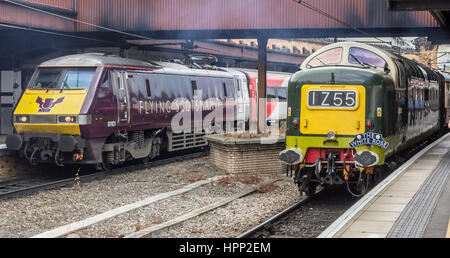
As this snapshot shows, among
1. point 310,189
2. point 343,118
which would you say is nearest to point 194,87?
point 310,189

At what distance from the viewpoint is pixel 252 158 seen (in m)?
17.7

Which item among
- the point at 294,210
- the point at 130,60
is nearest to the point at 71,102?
the point at 130,60

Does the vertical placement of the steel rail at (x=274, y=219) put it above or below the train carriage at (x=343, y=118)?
below

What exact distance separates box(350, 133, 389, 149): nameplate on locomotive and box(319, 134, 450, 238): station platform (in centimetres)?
88

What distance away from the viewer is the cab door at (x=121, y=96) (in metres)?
17.2

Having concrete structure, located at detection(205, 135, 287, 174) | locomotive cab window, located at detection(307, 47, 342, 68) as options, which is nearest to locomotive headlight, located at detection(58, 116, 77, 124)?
concrete structure, located at detection(205, 135, 287, 174)

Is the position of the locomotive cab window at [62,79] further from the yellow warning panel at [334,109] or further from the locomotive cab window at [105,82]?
the yellow warning panel at [334,109]

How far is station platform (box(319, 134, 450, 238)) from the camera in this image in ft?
28.5

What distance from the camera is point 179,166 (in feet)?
63.1

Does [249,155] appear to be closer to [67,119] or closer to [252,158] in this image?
[252,158]

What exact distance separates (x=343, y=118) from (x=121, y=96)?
24.0 ft

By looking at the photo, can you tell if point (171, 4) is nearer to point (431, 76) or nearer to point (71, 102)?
point (71, 102)

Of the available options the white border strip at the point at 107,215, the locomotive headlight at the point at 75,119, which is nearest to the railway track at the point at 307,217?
the white border strip at the point at 107,215
